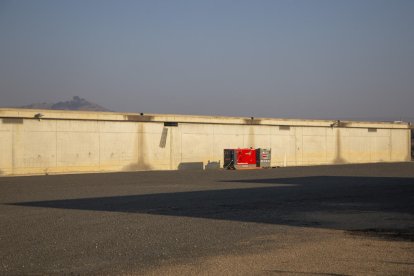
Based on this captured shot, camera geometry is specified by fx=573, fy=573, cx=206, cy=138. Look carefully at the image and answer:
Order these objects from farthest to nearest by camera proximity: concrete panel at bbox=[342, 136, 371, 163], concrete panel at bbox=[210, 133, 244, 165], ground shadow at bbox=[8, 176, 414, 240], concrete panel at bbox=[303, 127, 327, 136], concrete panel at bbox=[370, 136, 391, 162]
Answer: concrete panel at bbox=[370, 136, 391, 162]
concrete panel at bbox=[342, 136, 371, 163]
concrete panel at bbox=[303, 127, 327, 136]
concrete panel at bbox=[210, 133, 244, 165]
ground shadow at bbox=[8, 176, 414, 240]

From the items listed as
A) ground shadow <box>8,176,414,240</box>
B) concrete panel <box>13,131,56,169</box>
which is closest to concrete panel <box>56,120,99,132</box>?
concrete panel <box>13,131,56,169</box>

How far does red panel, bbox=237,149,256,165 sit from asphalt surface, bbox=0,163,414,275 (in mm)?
29514

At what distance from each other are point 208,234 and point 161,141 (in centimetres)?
3841

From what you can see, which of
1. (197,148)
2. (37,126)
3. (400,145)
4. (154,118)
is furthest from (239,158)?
(400,145)

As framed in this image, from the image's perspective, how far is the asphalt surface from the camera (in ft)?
32.6

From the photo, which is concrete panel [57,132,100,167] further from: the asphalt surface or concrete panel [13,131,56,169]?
the asphalt surface

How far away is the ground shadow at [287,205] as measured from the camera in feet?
52.8

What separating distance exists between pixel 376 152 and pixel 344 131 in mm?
6533

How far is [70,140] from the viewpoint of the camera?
151ft

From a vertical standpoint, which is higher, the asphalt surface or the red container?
the red container

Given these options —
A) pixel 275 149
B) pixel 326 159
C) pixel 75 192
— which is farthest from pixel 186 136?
pixel 75 192

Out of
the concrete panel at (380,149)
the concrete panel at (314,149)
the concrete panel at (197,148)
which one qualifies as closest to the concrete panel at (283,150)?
the concrete panel at (314,149)

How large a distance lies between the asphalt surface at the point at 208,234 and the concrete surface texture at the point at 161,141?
2033 centimetres

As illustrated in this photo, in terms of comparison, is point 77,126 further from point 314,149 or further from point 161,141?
point 314,149
